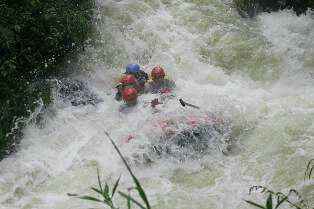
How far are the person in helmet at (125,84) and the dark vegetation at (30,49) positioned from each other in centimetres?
102

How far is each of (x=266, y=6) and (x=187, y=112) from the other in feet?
11.0

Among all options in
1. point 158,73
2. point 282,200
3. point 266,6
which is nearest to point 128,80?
point 158,73

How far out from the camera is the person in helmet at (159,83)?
277 inches

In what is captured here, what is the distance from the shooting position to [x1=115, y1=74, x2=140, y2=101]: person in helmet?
6961 mm

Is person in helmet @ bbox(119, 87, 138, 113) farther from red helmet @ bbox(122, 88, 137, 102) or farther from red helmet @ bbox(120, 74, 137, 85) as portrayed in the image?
red helmet @ bbox(120, 74, 137, 85)

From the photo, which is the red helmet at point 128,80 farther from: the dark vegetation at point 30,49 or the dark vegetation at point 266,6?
the dark vegetation at point 266,6

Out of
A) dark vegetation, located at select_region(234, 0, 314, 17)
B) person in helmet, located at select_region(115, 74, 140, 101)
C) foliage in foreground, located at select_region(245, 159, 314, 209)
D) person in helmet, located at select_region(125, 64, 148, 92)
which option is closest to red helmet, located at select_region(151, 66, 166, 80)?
person in helmet, located at select_region(125, 64, 148, 92)

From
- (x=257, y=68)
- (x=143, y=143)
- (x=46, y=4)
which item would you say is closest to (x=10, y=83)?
(x=46, y=4)

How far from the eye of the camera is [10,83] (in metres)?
6.92

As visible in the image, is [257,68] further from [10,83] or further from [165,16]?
[10,83]

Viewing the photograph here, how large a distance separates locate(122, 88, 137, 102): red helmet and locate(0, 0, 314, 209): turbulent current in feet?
0.60

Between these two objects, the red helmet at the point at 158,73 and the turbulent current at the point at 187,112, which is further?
the red helmet at the point at 158,73

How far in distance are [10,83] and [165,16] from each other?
10.0 feet

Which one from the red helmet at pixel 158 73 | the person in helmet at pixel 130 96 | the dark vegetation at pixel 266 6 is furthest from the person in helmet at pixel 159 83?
the dark vegetation at pixel 266 6
